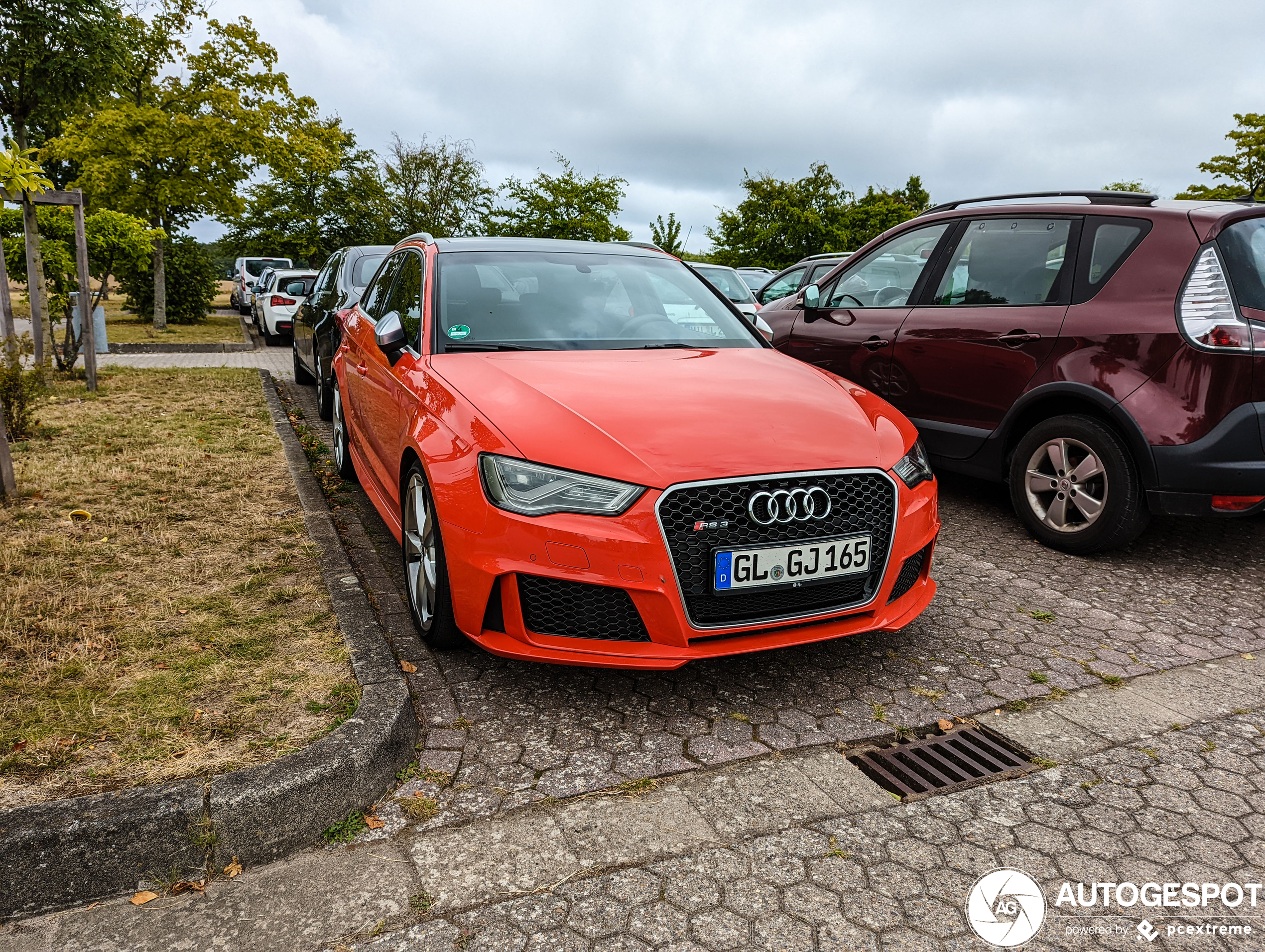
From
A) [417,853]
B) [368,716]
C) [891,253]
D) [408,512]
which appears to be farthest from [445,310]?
[891,253]

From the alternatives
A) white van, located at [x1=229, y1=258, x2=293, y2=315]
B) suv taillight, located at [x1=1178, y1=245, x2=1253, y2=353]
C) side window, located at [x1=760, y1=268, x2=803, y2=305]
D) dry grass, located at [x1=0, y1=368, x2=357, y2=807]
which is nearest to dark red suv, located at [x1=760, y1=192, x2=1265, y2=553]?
suv taillight, located at [x1=1178, y1=245, x2=1253, y2=353]

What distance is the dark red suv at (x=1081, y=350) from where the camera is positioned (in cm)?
432

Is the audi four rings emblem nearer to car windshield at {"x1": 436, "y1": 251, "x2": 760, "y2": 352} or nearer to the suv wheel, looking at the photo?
car windshield at {"x1": 436, "y1": 251, "x2": 760, "y2": 352}

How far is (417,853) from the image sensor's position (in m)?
2.47

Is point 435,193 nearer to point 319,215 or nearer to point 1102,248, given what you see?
point 319,215

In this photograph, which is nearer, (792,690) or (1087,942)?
(1087,942)

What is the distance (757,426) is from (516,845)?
1.61m

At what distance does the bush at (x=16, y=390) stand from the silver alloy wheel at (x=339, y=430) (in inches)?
102

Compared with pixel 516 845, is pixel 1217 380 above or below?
above

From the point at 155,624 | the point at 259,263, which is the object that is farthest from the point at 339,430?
the point at 259,263

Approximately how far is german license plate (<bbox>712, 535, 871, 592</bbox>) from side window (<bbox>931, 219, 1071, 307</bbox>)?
2.77 metres

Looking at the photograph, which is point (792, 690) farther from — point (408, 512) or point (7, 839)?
point (7, 839)

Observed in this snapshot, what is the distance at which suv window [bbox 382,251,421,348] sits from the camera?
4.34 metres

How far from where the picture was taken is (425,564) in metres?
3.62
